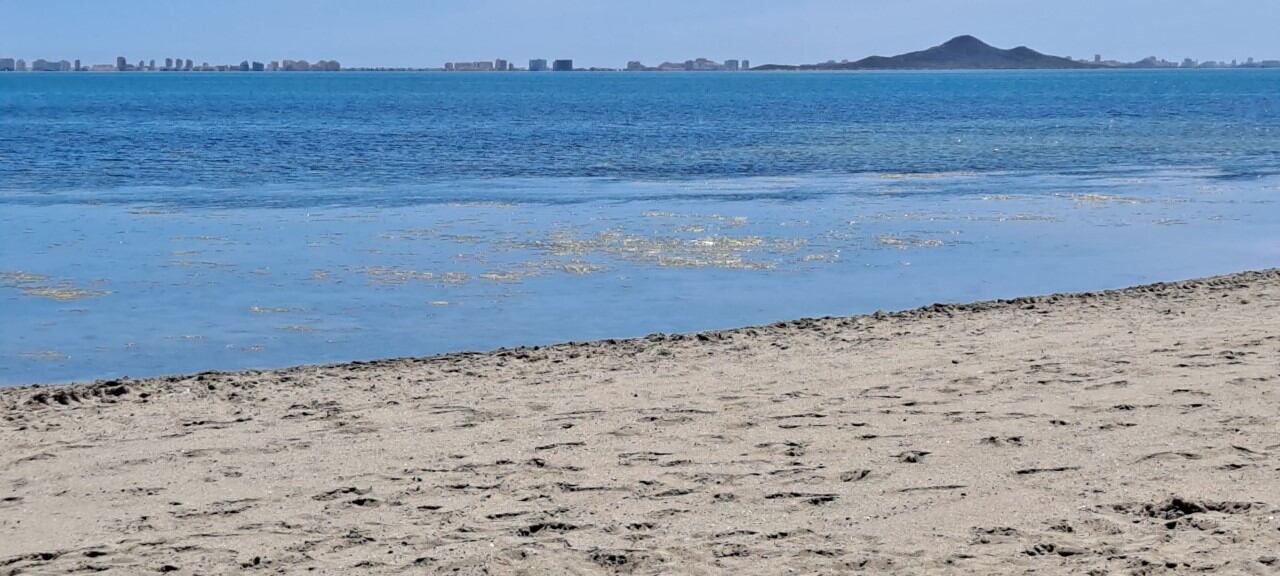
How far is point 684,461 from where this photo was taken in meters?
7.43

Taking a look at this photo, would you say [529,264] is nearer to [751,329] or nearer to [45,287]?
[45,287]

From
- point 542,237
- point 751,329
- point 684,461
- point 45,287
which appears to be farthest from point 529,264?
point 684,461

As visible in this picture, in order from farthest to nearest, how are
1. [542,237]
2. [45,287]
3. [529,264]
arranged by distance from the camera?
[542,237] → [529,264] → [45,287]

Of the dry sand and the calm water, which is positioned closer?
the dry sand

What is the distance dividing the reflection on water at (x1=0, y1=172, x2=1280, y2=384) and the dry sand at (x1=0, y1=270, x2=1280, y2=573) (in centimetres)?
190

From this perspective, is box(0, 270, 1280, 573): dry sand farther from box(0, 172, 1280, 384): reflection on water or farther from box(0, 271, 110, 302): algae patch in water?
box(0, 271, 110, 302): algae patch in water

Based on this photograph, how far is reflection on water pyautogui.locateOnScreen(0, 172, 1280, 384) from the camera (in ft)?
40.0

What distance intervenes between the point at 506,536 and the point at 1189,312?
743 centimetres

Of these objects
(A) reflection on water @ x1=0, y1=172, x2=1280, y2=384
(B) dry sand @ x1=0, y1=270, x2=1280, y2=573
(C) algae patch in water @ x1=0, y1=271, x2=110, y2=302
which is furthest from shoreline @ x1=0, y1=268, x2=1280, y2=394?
(C) algae patch in water @ x1=0, y1=271, x2=110, y2=302

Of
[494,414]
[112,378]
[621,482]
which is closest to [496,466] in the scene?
[621,482]

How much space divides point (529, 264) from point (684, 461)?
351 inches

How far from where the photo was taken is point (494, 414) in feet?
28.5

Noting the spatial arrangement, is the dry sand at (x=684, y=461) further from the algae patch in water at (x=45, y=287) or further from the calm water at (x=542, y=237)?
the algae patch in water at (x=45, y=287)

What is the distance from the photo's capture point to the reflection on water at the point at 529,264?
1220 cm
